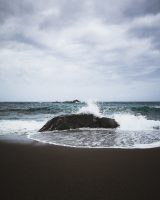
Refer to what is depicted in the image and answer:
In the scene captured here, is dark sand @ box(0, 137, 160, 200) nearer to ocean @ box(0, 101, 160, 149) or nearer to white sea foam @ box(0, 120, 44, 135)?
ocean @ box(0, 101, 160, 149)

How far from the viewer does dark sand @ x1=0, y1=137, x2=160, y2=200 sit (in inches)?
108

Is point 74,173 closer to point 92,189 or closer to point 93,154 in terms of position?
point 92,189

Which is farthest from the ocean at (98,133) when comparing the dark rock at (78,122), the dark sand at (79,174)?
the dark sand at (79,174)

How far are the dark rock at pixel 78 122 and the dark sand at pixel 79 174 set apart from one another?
4.59 metres

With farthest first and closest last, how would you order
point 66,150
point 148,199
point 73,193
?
point 66,150 → point 73,193 → point 148,199

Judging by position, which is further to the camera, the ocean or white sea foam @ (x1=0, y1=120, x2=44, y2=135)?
white sea foam @ (x1=0, y1=120, x2=44, y2=135)

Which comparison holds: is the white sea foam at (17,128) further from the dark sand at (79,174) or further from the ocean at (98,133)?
the dark sand at (79,174)

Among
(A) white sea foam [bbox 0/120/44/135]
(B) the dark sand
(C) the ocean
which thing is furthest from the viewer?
(A) white sea foam [bbox 0/120/44/135]

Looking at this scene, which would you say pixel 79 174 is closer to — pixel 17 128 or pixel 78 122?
pixel 78 122

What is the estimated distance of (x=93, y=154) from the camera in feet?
15.7

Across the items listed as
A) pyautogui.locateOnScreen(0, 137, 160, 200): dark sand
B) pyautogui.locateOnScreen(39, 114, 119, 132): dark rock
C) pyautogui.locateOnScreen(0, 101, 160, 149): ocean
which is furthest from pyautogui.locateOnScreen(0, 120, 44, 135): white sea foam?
pyautogui.locateOnScreen(0, 137, 160, 200): dark sand

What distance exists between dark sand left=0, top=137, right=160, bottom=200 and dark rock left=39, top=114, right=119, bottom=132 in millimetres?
4592

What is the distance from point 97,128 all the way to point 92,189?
7.22 metres

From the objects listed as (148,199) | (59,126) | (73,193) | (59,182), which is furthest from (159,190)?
(59,126)
